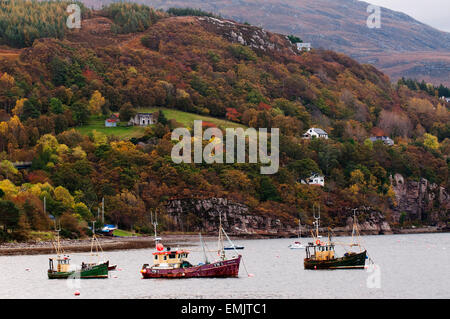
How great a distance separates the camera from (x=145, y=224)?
574 feet

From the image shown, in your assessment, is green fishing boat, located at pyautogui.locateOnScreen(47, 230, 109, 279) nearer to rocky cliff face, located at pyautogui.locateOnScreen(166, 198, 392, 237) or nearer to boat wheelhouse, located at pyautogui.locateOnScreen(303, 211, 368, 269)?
boat wheelhouse, located at pyautogui.locateOnScreen(303, 211, 368, 269)

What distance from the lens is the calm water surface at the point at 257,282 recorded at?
81062mm

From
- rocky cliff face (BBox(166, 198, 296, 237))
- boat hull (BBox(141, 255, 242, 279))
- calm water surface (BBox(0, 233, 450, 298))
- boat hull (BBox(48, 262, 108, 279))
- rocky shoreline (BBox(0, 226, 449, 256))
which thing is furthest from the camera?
rocky cliff face (BBox(166, 198, 296, 237))

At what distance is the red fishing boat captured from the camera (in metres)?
91.8

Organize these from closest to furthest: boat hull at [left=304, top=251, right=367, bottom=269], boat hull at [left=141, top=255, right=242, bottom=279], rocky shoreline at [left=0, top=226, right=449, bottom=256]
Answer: boat hull at [left=141, top=255, right=242, bottom=279]
boat hull at [left=304, top=251, right=367, bottom=269]
rocky shoreline at [left=0, top=226, right=449, bottom=256]

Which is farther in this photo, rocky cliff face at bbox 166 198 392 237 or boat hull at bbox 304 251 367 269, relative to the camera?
rocky cliff face at bbox 166 198 392 237

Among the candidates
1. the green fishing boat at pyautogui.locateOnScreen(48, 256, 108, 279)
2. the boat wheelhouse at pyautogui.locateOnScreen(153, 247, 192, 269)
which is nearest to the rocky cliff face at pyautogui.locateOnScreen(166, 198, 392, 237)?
the green fishing boat at pyautogui.locateOnScreen(48, 256, 108, 279)

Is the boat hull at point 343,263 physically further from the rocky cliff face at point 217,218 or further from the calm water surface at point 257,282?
the rocky cliff face at point 217,218

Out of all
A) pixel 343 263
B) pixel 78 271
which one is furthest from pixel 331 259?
pixel 78 271

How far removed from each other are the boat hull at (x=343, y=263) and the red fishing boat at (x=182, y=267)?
10.8 meters

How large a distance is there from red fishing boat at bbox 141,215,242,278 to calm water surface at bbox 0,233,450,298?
90 cm

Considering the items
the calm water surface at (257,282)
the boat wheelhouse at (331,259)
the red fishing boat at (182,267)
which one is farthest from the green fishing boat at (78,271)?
the boat wheelhouse at (331,259)

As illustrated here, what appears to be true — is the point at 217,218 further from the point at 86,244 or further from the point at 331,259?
the point at 331,259
